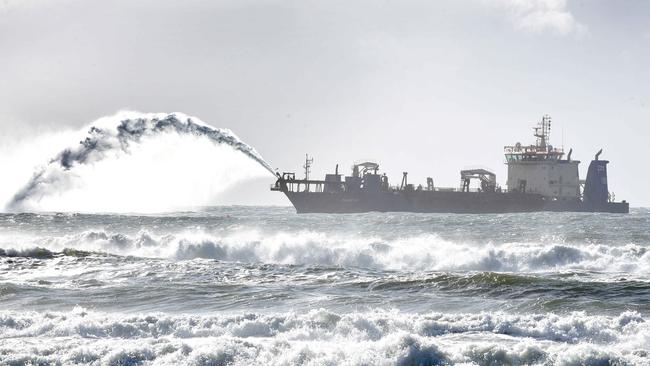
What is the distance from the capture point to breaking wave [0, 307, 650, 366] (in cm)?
1209

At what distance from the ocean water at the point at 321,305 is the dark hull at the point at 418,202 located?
143ft

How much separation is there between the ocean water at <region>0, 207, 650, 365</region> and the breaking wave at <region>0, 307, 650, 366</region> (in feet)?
0.10

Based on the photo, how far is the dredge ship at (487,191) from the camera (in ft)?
257

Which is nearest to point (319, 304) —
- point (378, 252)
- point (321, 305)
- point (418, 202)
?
point (321, 305)

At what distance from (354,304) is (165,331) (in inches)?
192

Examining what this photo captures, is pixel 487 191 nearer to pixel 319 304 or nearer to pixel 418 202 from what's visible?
pixel 418 202

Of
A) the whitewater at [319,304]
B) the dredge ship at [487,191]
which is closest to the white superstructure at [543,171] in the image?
the dredge ship at [487,191]

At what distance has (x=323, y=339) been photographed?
1366cm

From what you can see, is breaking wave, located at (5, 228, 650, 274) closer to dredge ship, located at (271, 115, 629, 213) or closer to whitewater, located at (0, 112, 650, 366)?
whitewater, located at (0, 112, 650, 366)

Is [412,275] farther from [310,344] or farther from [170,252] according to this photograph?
[170,252]

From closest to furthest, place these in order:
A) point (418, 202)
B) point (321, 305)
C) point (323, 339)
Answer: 1. point (323, 339)
2. point (321, 305)
3. point (418, 202)

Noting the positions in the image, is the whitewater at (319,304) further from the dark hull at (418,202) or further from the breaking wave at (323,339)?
the dark hull at (418,202)

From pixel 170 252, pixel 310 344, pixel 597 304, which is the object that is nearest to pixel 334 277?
pixel 597 304

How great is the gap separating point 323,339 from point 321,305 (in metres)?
3.84
